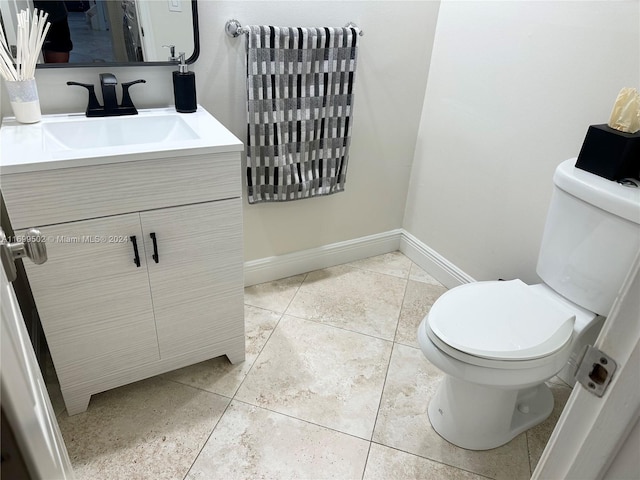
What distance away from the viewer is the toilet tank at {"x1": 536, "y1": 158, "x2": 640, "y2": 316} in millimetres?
1242

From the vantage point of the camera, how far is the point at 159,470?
52.9 inches

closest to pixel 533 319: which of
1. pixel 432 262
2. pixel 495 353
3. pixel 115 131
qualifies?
pixel 495 353

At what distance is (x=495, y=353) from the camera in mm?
1226

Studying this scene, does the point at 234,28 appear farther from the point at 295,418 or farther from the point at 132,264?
the point at 295,418

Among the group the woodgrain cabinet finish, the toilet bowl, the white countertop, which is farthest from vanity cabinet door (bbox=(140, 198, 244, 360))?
the toilet bowl

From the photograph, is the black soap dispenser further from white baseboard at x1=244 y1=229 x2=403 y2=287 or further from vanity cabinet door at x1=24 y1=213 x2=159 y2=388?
white baseboard at x1=244 y1=229 x2=403 y2=287

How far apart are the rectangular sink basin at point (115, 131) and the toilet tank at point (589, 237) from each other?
114 centimetres

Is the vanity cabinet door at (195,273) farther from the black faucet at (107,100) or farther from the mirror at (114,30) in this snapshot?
the mirror at (114,30)

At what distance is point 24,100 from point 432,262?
182 cm

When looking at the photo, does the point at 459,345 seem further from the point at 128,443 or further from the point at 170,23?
the point at 170,23

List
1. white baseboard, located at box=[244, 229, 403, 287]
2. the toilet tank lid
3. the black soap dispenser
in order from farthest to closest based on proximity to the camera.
Answer: white baseboard, located at box=[244, 229, 403, 287]
the black soap dispenser
the toilet tank lid

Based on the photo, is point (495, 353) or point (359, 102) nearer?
point (495, 353)

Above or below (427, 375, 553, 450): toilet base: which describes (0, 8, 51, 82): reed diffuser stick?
above

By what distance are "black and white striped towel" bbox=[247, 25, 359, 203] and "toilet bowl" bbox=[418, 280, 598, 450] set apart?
2.72ft
